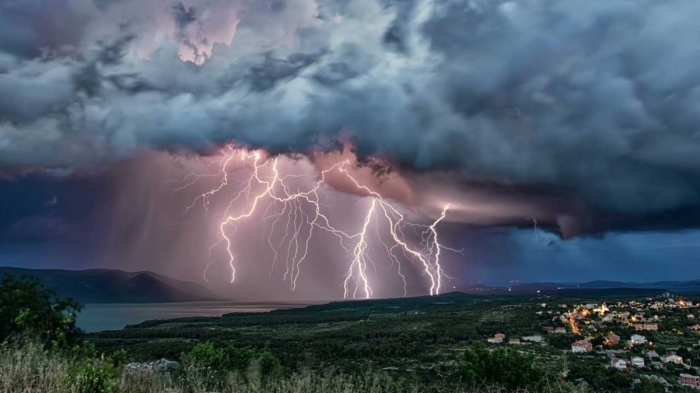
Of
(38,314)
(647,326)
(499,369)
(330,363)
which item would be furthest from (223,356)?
(647,326)

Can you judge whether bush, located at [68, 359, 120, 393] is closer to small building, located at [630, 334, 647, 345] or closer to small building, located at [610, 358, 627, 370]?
small building, located at [610, 358, 627, 370]

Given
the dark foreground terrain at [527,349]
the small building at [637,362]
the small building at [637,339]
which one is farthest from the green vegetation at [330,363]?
the small building at [637,362]

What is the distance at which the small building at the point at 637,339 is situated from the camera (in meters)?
37.3

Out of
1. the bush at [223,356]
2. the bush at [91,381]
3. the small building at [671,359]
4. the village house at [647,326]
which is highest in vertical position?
the bush at [91,381]

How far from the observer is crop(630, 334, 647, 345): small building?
3734cm

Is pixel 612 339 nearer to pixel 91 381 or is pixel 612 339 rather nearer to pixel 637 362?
pixel 637 362

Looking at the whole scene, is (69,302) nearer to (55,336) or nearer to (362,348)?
(55,336)

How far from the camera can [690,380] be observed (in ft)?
78.9

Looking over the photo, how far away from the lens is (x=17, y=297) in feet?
31.1

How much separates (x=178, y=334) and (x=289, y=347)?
27978 mm

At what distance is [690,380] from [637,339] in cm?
1555

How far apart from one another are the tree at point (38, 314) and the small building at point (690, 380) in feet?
90.1

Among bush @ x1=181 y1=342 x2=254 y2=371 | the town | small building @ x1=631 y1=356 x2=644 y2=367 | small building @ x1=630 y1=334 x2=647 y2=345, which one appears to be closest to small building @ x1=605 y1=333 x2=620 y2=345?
the town

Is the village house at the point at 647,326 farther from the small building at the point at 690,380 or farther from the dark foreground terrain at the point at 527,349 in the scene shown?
the small building at the point at 690,380
